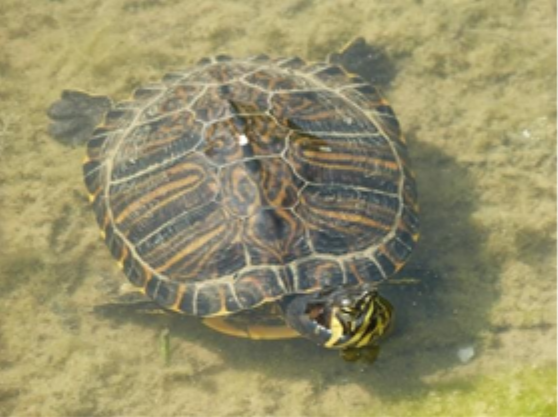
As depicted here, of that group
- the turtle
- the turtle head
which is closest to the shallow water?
the turtle

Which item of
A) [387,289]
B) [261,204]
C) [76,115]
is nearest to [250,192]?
[261,204]

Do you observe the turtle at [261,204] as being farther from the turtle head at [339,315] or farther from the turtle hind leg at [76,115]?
the turtle hind leg at [76,115]

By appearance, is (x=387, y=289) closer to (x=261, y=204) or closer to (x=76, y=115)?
(x=261, y=204)

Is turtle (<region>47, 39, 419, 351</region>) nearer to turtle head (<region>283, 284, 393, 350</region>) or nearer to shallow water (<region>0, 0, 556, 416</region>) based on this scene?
turtle head (<region>283, 284, 393, 350</region>)

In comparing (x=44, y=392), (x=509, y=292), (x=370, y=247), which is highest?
(x=370, y=247)

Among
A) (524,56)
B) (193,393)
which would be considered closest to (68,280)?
(193,393)

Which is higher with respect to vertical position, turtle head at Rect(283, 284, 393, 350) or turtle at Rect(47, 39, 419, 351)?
turtle at Rect(47, 39, 419, 351)

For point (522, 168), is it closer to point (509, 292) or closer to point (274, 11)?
point (509, 292)
